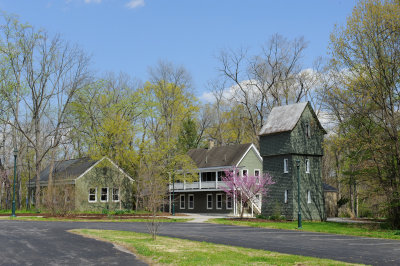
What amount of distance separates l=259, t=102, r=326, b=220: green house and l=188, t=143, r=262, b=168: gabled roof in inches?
280

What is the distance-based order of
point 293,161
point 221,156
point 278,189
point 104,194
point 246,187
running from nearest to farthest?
point 246,187
point 293,161
point 278,189
point 104,194
point 221,156

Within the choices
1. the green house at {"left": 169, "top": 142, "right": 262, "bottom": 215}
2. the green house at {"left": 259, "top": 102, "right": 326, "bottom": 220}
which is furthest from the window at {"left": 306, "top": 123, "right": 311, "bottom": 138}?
the green house at {"left": 169, "top": 142, "right": 262, "bottom": 215}

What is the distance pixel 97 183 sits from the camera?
47938 mm

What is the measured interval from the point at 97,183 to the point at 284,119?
21300mm

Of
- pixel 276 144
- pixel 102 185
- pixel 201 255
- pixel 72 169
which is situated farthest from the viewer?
pixel 72 169

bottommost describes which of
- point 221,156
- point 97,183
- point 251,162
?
point 97,183

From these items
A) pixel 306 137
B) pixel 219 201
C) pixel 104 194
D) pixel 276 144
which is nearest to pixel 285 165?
pixel 276 144

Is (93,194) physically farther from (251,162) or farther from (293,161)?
(293,161)

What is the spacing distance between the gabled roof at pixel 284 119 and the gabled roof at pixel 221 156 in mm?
7413

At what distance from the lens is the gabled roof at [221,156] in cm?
4882

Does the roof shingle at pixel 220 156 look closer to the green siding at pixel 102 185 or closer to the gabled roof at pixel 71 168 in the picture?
the green siding at pixel 102 185

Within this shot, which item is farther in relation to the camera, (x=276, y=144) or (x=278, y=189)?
(x=276, y=144)

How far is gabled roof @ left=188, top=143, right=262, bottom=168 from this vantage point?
48816mm

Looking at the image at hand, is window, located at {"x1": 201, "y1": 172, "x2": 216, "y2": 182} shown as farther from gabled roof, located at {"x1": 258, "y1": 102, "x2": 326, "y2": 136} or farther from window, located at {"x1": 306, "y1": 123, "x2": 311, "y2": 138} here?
window, located at {"x1": 306, "y1": 123, "x2": 311, "y2": 138}
